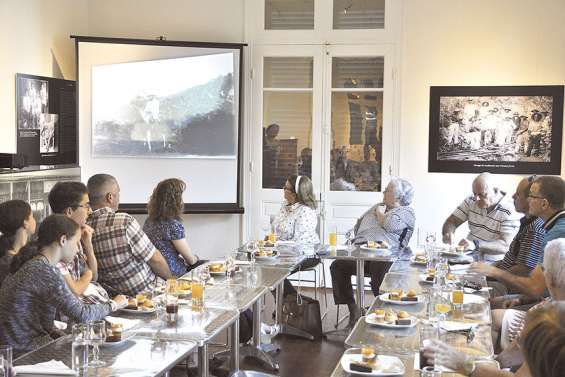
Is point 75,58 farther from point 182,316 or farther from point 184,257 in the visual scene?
point 182,316

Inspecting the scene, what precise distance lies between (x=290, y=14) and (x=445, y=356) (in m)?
5.88

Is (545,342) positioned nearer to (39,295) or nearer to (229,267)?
(39,295)

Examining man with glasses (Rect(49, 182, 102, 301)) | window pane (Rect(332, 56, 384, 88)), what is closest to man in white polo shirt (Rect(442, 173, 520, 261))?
window pane (Rect(332, 56, 384, 88))

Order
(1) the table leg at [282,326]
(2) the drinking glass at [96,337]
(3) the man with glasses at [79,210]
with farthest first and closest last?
(1) the table leg at [282,326]
(3) the man with glasses at [79,210]
(2) the drinking glass at [96,337]

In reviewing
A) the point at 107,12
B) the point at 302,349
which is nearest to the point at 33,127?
the point at 107,12

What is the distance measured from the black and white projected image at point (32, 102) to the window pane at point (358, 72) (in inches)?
114

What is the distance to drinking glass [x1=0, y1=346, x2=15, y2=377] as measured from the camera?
8.27 ft

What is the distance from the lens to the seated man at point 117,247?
15.7 feet

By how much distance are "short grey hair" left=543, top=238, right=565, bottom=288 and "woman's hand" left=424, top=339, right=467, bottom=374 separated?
0.92 meters

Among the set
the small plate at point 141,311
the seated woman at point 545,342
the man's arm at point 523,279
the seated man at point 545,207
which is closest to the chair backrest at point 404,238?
the man's arm at point 523,279

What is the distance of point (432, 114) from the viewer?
782 centimetres

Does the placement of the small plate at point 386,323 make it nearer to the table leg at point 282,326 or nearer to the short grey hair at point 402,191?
the table leg at point 282,326

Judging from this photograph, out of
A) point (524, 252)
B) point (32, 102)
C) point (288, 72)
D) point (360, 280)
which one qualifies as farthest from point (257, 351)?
point (288, 72)

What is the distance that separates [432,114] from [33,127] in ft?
12.7
